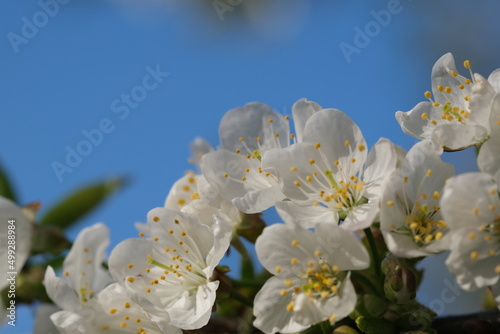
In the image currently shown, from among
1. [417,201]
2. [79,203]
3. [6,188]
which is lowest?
[417,201]

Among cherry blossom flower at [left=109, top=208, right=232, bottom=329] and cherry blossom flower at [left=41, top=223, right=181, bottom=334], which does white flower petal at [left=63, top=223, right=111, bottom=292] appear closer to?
cherry blossom flower at [left=41, top=223, right=181, bottom=334]

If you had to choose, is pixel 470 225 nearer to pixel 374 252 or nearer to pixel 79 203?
pixel 374 252

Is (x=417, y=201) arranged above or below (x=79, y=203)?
below

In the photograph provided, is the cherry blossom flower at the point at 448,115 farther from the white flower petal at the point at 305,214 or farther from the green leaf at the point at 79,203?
the green leaf at the point at 79,203

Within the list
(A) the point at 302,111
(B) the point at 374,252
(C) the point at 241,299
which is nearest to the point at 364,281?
(B) the point at 374,252

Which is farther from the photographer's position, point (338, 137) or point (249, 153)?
point (249, 153)
